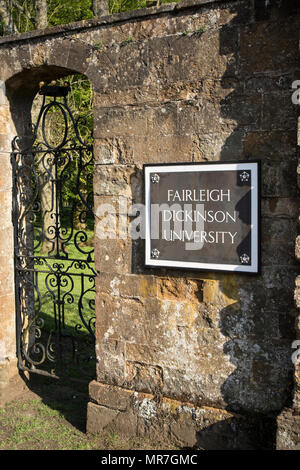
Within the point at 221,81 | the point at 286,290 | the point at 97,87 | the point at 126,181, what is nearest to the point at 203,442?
the point at 286,290

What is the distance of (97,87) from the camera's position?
3.93 meters

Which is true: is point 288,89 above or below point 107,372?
above

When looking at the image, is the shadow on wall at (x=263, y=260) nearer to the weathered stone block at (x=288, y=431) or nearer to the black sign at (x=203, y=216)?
the black sign at (x=203, y=216)

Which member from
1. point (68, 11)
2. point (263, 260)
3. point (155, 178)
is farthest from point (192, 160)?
point (68, 11)

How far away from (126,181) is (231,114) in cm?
98

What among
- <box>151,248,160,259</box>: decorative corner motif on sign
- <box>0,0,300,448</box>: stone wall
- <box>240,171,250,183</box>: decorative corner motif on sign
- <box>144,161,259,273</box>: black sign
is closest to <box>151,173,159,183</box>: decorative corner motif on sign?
<box>144,161,259,273</box>: black sign

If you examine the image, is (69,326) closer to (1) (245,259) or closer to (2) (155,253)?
(2) (155,253)

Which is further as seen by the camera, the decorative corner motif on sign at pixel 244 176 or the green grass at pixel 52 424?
the green grass at pixel 52 424

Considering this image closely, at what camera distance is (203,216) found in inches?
138

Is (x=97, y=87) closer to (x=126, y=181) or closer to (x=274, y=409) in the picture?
(x=126, y=181)

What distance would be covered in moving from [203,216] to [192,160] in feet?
1.38

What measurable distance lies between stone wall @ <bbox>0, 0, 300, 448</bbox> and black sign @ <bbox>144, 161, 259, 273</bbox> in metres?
0.09

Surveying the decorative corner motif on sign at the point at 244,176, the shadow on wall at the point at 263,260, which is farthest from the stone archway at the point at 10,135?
the decorative corner motif on sign at the point at 244,176

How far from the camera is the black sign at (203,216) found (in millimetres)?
3320
